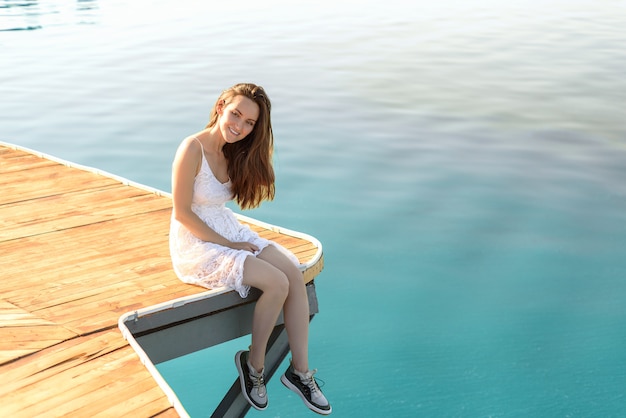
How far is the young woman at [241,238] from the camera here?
450cm

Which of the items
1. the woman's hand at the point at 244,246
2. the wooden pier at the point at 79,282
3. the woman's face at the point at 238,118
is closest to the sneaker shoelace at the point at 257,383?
the wooden pier at the point at 79,282

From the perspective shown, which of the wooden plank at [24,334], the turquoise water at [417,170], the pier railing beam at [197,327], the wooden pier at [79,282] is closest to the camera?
the wooden pier at [79,282]

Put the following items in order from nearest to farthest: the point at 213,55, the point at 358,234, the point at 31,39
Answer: the point at 358,234 → the point at 213,55 → the point at 31,39

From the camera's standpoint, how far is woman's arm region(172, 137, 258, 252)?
178 inches

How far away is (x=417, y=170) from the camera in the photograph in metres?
9.58

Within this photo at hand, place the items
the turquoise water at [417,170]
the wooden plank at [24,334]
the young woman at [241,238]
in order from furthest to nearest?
the turquoise water at [417,170] → the young woman at [241,238] → the wooden plank at [24,334]

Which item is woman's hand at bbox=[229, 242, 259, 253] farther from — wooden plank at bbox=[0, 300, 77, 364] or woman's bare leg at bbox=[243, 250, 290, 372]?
wooden plank at bbox=[0, 300, 77, 364]

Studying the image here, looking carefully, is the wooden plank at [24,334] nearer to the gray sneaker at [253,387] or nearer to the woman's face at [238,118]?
the gray sneaker at [253,387]

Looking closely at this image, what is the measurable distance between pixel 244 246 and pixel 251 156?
0.47 m

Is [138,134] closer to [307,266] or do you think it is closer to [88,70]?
[88,70]

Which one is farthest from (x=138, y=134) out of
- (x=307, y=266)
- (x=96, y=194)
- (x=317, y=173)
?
(x=307, y=266)

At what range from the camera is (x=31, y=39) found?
1920 cm

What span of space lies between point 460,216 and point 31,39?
13.6 m

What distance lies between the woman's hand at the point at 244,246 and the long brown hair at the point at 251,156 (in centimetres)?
23
